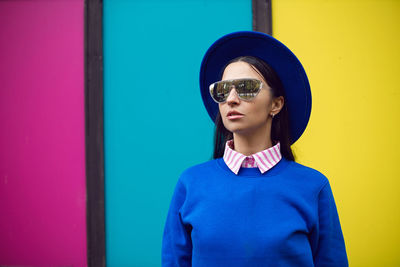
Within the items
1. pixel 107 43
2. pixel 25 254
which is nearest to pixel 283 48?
pixel 107 43

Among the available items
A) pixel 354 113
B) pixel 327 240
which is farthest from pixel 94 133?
pixel 354 113

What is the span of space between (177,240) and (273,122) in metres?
0.73

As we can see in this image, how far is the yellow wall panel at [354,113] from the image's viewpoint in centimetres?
257

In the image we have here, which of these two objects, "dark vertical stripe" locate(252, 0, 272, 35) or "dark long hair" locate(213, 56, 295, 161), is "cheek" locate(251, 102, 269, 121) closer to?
"dark long hair" locate(213, 56, 295, 161)

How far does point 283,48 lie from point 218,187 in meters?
0.67

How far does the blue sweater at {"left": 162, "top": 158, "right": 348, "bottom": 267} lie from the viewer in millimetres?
999

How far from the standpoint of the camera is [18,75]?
2.86m

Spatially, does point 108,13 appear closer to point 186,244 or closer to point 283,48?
point 283,48

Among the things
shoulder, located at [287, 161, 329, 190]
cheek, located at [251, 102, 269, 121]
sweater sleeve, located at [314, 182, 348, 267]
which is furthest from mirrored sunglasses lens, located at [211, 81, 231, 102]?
sweater sleeve, located at [314, 182, 348, 267]

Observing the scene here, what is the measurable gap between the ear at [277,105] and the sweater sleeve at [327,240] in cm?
40

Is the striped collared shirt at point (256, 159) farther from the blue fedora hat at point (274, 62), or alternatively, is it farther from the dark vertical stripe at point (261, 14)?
the dark vertical stripe at point (261, 14)

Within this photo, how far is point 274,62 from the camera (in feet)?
4.11

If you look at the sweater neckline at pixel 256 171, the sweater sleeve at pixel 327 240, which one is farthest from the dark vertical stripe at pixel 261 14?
the sweater sleeve at pixel 327 240

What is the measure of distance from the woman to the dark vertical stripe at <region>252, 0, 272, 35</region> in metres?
1.43
